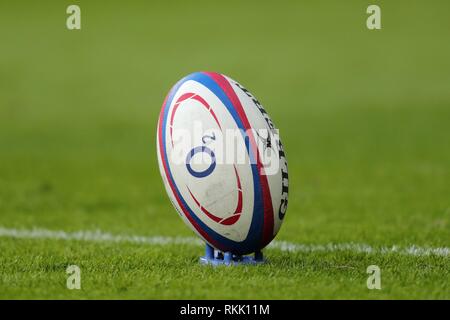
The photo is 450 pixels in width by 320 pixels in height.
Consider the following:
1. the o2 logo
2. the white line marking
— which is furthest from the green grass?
the o2 logo

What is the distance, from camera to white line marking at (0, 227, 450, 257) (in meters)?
6.89

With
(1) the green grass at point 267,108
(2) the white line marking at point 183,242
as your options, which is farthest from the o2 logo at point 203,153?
(2) the white line marking at point 183,242

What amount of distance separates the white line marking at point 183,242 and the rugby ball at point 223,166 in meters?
1.38

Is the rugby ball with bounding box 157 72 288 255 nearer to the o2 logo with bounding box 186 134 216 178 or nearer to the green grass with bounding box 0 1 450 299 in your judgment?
the o2 logo with bounding box 186 134 216 178

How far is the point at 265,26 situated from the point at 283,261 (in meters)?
20.9

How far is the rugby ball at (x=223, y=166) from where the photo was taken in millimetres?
5684

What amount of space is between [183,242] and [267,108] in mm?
12204

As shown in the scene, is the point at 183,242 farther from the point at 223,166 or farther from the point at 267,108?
the point at 267,108

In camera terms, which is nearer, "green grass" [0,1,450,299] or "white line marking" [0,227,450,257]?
"green grass" [0,1,450,299]

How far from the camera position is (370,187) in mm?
11695

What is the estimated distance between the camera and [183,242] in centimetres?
768

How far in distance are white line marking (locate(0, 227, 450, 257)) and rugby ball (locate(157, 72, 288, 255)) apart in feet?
4.53

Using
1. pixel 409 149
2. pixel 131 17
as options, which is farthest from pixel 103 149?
pixel 131 17
